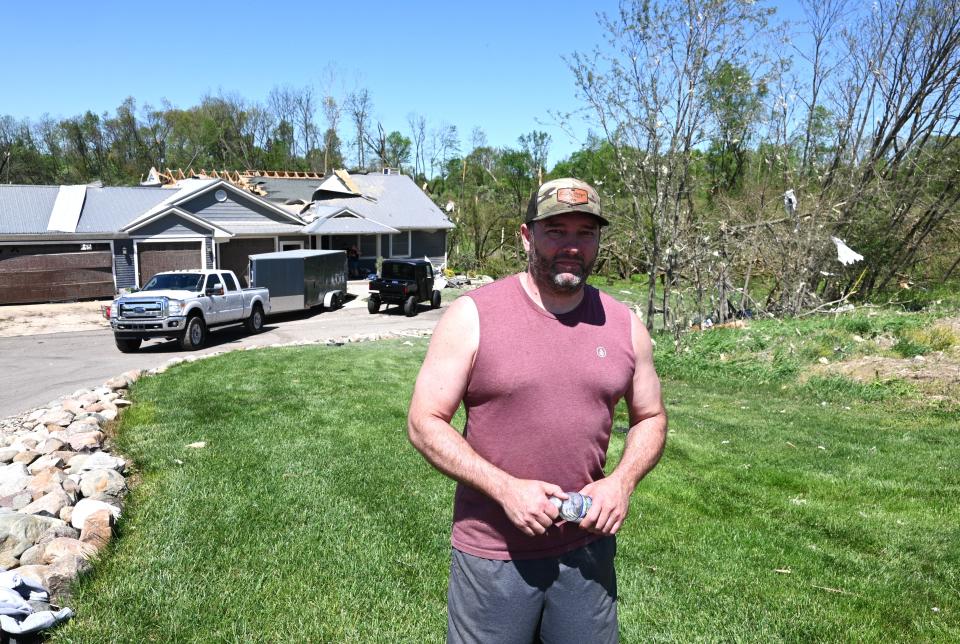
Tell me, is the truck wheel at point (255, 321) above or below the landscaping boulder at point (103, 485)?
below

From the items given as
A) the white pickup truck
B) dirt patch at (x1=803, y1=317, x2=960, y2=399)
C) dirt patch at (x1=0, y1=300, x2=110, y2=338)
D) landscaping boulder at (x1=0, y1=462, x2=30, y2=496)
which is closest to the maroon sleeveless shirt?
landscaping boulder at (x1=0, y1=462, x2=30, y2=496)

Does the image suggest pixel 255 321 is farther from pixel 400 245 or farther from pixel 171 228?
pixel 400 245

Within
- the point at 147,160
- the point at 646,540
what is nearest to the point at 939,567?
the point at 646,540

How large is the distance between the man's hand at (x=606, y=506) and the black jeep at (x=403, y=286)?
20808 mm

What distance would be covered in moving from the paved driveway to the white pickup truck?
Result: 44 centimetres

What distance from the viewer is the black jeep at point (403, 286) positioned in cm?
2300

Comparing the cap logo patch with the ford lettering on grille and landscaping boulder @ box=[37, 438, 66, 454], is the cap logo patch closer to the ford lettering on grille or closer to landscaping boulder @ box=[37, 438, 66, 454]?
landscaping boulder @ box=[37, 438, 66, 454]

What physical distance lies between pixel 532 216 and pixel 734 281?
18707mm

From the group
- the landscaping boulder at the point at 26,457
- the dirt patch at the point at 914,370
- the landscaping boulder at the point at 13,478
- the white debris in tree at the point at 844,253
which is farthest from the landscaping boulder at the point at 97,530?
the white debris in tree at the point at 844,253

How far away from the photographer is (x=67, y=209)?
84.9ft

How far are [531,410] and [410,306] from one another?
68.4 ft

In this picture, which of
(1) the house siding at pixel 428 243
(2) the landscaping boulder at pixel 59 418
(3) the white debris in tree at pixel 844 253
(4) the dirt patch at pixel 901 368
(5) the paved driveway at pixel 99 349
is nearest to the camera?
(2) the landscaping boulder at pixel 59 418

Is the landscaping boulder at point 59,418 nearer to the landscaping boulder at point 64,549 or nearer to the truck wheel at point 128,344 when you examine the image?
the landscaping boulder at point 64,549

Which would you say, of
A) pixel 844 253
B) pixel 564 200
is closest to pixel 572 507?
pixel 564 200
